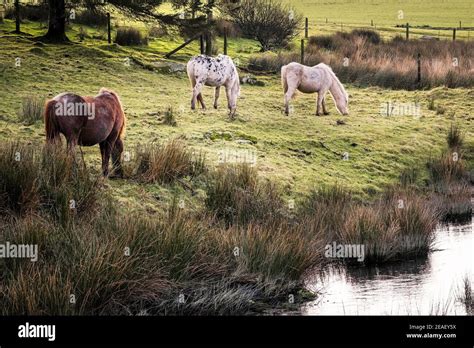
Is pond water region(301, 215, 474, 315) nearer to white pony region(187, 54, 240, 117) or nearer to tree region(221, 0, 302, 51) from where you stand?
white pony region(187, 54, 240, 117)

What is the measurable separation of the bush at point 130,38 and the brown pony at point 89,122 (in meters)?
16.7

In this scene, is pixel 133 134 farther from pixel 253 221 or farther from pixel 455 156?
pixel 455 156

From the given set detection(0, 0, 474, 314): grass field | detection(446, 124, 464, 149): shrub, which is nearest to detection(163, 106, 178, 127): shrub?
detection(0, 0, 474, 314): grass field

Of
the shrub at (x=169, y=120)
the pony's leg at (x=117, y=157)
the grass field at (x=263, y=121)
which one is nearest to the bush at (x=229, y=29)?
the grass field at (x=263, y=121)

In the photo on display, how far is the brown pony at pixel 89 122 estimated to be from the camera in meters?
11.6

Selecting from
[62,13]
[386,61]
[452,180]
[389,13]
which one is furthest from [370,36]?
[389,13]

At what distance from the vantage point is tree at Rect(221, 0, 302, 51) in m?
34.8

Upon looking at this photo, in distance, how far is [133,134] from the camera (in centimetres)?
1541

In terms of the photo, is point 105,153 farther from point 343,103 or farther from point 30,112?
point 343,103

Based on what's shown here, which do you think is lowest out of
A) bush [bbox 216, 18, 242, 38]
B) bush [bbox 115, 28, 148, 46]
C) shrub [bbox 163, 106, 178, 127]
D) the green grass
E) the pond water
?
the pond water

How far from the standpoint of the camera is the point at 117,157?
42.4 ft

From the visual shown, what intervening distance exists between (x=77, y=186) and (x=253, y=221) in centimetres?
240

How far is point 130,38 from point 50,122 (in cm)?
1795

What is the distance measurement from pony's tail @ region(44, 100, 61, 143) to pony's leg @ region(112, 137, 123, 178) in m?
1.23
